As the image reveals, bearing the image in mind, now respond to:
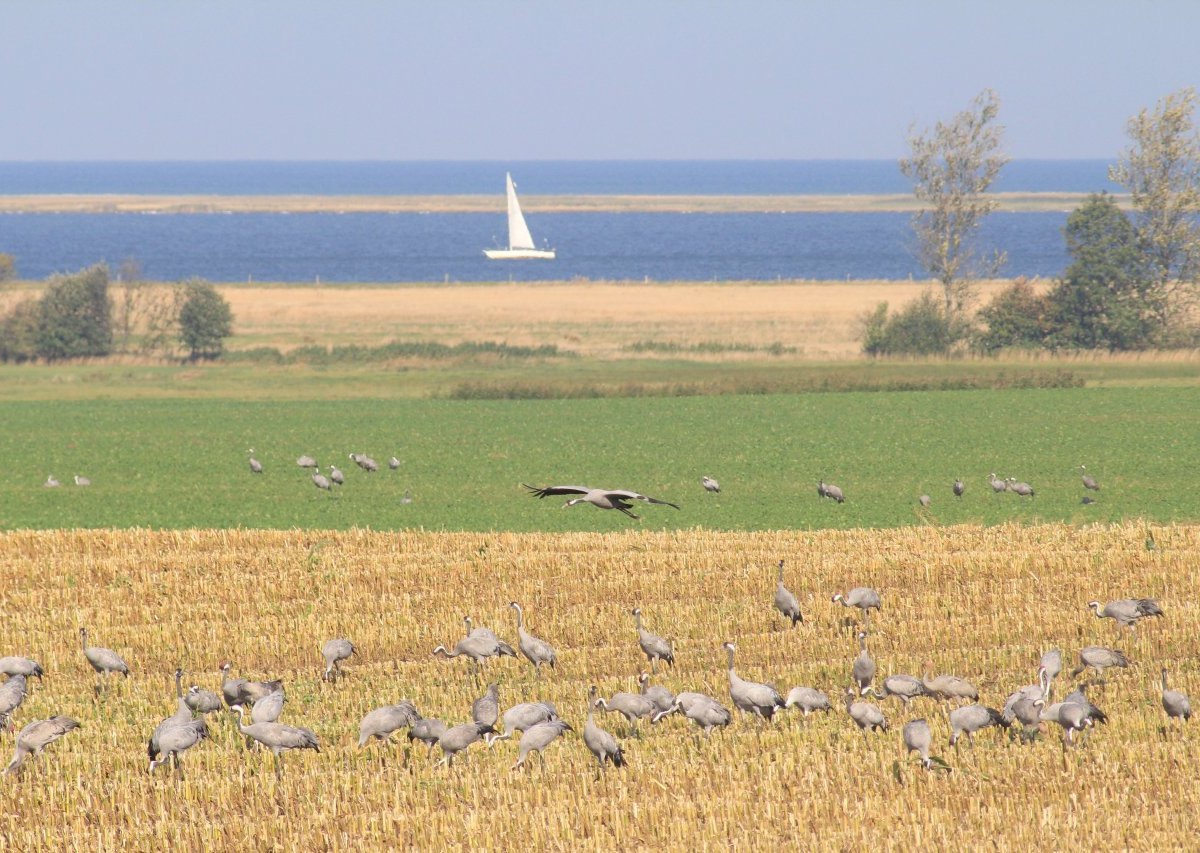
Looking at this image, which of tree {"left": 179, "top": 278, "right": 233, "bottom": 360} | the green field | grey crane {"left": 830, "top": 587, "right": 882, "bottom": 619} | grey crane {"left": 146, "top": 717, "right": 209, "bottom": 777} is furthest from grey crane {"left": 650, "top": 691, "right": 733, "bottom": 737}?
tree {"left": 179, "top": 278, "right": 233, "bottom": 360}

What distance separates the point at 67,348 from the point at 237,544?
53.4 meters

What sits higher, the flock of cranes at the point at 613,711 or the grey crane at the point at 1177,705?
the grey crane at the point at 1177,705

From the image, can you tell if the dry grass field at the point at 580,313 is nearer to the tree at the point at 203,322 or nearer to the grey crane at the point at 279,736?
the tree at the point at 203,322

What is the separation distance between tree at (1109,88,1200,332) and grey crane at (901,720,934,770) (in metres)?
64.8

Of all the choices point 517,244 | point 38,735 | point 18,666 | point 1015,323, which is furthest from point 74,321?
point 517,244

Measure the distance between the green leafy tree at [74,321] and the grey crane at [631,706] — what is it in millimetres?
67640

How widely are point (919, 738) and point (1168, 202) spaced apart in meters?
67.7

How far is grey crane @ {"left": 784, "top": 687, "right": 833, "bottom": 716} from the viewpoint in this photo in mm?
16297

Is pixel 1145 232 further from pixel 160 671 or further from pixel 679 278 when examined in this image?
pixel 679 278

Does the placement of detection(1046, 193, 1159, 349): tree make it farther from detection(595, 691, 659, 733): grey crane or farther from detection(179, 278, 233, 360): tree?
detection(595, 691, 659, 733): grey crane

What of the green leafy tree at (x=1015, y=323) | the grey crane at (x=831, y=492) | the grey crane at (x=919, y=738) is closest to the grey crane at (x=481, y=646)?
the grey crane at (x=919, y=738)

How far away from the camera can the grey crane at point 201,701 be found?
55.0 ft

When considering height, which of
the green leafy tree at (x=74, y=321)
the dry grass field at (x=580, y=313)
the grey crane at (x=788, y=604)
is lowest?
the dry grass field at (x=580, y=313)

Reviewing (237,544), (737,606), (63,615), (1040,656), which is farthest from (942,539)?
(63,615)
